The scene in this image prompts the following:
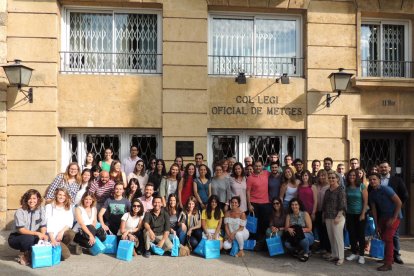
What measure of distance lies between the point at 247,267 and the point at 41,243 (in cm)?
360

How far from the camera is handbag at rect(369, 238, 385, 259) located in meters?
7.10

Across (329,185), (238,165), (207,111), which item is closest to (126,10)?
(207,111)

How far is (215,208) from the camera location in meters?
7.61

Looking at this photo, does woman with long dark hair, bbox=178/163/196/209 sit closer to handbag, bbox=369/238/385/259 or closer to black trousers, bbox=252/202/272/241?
black trousers, bbox=252/202/272/241

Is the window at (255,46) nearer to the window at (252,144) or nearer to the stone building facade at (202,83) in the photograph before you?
the stone building facade at (202,83)

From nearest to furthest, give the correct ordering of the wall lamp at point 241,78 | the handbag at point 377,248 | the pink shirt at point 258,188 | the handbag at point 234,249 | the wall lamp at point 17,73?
the handbag at point 377,248, the handbag at point 234,249, the pink shirt at point 258,188, the wall lamp at point 17,73, the wall lamp at point 241,78

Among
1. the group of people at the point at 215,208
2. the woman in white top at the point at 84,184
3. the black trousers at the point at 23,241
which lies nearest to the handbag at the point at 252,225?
the group of people at the point at 215,208

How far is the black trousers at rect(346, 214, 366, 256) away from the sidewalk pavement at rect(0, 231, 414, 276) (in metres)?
0.29

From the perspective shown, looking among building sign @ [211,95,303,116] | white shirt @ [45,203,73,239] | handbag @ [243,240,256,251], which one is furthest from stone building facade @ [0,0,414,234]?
handbag @ [243,240,256,251]

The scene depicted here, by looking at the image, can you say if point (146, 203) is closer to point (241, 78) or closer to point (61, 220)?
point (61, 220)

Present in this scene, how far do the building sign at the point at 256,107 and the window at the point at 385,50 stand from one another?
242cm

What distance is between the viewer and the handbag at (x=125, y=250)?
7.02 metres

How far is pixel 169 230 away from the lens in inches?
290

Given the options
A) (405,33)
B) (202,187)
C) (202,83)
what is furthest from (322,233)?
(405,33)
